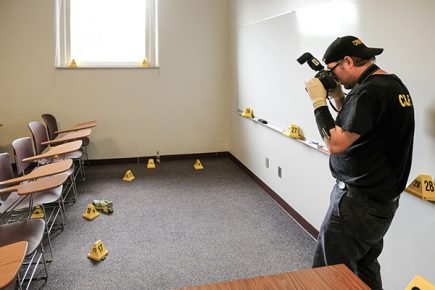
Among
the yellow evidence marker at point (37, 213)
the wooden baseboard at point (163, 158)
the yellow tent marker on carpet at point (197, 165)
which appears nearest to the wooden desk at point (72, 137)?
the yellow evidence marker at point (37, 213)

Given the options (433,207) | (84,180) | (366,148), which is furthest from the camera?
(84,180)

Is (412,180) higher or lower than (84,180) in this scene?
higher

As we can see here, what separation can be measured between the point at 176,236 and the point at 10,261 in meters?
1.80

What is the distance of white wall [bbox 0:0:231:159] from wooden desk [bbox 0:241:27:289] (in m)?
3.79

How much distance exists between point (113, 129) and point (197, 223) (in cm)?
246

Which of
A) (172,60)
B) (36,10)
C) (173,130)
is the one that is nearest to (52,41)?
(36,10)

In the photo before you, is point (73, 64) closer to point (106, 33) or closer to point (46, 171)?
point (106, 33)

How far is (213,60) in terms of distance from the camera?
530 cm

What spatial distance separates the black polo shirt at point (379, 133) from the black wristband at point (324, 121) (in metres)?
0.04

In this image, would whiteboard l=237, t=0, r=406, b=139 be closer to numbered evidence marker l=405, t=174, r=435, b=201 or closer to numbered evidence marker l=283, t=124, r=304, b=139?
numbered evidence marker l=283, t=124, r=304, b=139

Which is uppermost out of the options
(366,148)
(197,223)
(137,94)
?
(137,94)

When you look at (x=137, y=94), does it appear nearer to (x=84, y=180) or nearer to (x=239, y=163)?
(x=84, y=180)

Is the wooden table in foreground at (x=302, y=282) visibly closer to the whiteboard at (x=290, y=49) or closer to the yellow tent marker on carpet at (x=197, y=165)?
the whiteboard at (x=290, y=49)

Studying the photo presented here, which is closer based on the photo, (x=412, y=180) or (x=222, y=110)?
(x=412, y=180)
